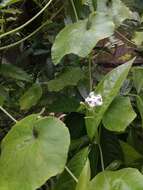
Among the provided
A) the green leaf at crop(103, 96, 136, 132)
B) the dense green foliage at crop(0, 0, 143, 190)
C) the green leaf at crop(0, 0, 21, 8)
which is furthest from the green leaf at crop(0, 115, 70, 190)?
the green leaf at crop(0, 0, 21, 8)

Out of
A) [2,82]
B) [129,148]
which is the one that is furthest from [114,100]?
[2,82]

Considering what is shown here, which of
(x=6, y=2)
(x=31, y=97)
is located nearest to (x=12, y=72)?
(x=31, y=97)

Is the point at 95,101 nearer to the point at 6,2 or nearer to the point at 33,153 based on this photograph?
the point at 33,153

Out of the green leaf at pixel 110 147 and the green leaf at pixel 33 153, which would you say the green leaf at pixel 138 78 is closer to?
the green leaf at pixel 110 147

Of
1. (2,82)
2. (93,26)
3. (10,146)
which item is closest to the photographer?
(10,146)

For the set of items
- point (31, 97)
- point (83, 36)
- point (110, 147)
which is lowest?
point (110, 147)

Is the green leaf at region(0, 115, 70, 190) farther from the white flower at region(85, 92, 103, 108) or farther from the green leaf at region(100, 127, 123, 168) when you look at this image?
the green leaf at region(100, 127, 123, 168)

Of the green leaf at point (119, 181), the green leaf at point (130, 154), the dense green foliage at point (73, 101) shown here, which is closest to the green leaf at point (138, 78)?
the dense green foliage at point (73, 101)

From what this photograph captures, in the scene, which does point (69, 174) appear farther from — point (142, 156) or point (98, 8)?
point (98, 8)
